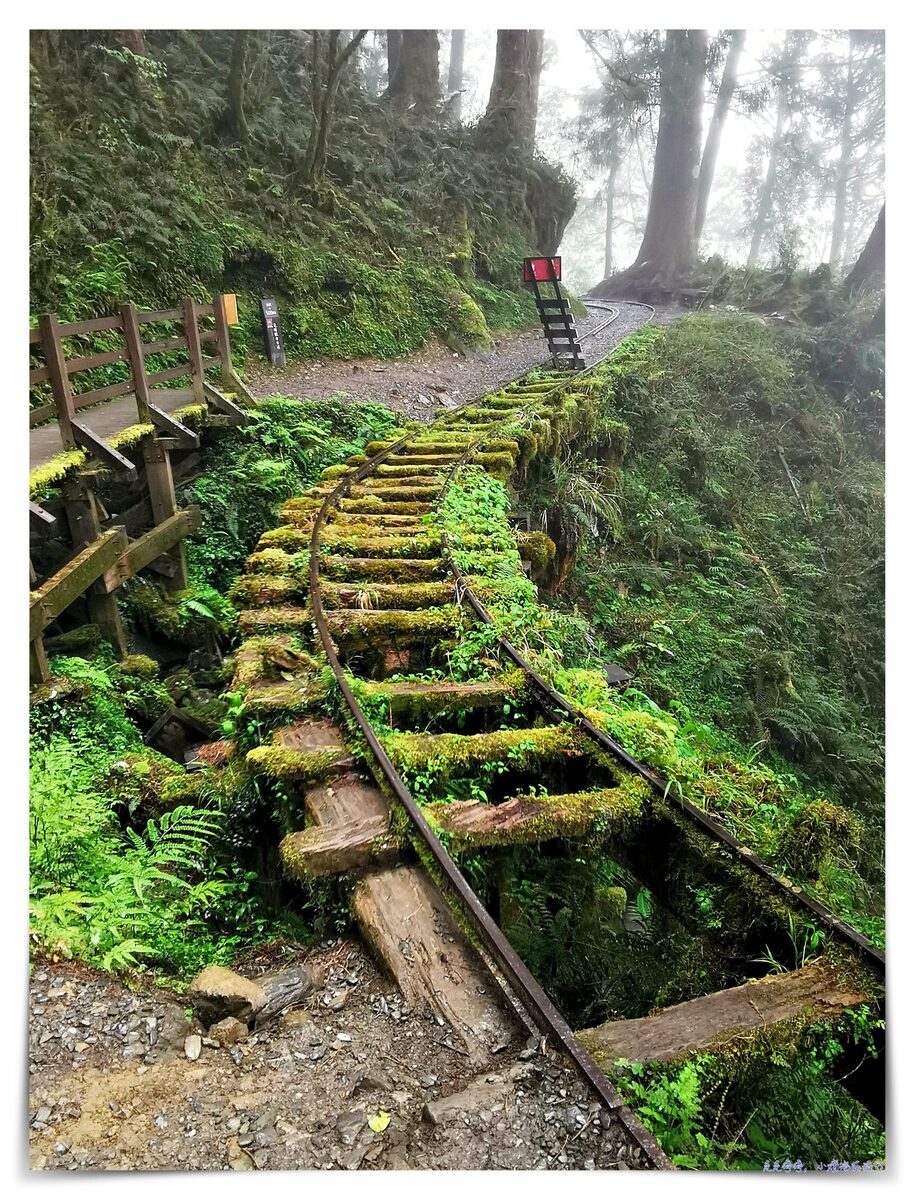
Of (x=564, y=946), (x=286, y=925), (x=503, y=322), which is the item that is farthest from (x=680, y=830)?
(x=503, y=322)

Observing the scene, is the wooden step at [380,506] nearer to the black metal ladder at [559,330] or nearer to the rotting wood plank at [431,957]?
the rotting wood plank at [431,957]

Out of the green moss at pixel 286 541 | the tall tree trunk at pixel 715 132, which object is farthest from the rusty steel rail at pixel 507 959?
the tall tree trunk at pixel 715 132

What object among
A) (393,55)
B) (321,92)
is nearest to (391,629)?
(321,92)

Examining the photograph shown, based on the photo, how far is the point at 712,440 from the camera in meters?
13.0

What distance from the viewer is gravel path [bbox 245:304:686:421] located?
10.8 metres

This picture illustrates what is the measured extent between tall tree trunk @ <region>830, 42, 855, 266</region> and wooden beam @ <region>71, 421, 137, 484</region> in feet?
18.0

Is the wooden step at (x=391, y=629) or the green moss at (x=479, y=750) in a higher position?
the wooden step at (x=391, y=629)

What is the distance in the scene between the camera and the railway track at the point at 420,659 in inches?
90.8

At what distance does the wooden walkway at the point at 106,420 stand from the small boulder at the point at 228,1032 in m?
4.28

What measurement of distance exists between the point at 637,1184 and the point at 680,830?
1.15 metres

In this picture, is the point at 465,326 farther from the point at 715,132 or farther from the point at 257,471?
the point at 715,132

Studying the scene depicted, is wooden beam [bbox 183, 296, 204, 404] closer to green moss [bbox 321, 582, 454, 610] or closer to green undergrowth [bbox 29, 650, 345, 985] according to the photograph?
green moss [bbox 321, 582, 454, 610]

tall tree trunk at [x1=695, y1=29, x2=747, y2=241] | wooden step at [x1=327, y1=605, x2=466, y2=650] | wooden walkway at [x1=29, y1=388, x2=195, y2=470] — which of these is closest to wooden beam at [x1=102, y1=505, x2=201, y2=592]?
wooden walkway at [x1=29, y1=388, x2=195, y2=470]

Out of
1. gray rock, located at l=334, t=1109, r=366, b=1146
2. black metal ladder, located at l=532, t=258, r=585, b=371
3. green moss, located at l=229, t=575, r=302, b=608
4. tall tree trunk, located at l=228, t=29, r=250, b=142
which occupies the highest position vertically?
tall tree trunk, located at l=228, t=29, r=250, b=142
